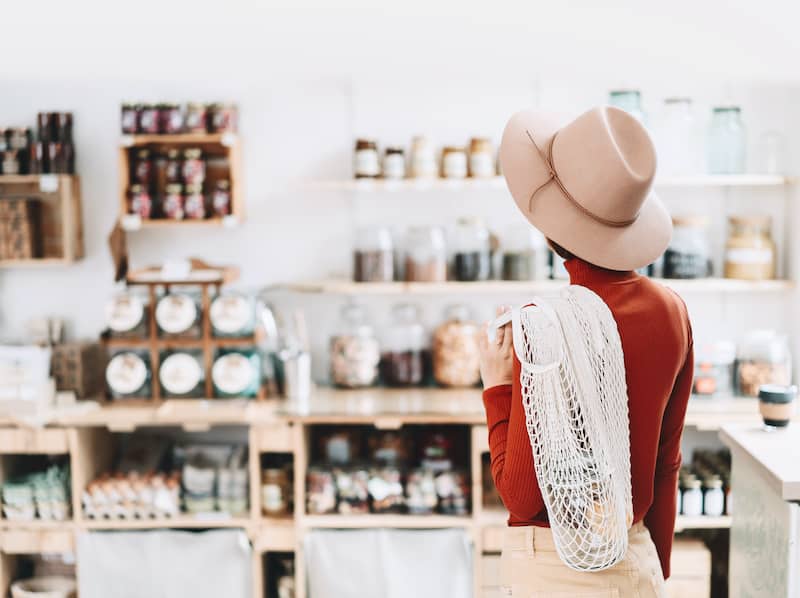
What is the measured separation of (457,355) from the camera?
339cm

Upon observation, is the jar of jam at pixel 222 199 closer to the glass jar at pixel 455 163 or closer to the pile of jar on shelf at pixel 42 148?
the pile of jar on shelf at pixel 42 148

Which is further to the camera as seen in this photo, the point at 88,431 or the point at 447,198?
the point at 447,198

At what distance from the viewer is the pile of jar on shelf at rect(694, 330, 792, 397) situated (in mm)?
3234

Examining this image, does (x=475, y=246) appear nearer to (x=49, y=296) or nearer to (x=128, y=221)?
(x=128, y=221)

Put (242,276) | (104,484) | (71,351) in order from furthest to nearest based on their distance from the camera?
(242,276)
(71,351)
(104,484)

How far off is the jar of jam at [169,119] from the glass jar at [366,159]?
2.22 feet

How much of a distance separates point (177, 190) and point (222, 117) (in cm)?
32

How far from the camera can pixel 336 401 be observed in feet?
10.7

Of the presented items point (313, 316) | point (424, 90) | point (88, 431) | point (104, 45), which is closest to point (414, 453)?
point (313, 316)

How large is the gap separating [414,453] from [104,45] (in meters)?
2.05

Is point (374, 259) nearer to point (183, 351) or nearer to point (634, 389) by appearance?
point (183, 351)

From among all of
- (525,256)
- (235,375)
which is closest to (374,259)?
(525,256)

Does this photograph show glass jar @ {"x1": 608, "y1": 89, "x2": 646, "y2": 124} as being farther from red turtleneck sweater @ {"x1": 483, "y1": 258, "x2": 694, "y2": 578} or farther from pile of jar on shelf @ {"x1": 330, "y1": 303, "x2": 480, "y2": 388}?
red turtleneck sweater @ {"x1": 483, "y1": 258, "x2": 694, "y2": 578}

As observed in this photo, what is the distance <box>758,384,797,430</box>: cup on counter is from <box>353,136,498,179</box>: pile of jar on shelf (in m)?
1.45
